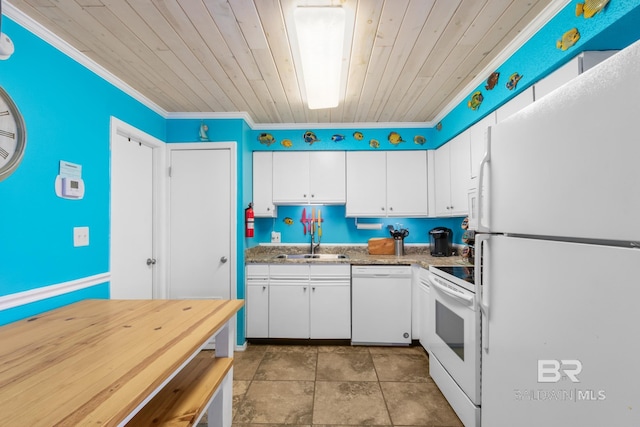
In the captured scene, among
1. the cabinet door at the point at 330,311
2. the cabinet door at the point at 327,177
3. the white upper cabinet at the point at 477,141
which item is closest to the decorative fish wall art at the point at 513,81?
the white upper cabinet at the point at 477,141

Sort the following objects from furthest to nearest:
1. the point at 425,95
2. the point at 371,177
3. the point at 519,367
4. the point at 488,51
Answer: the point at 371,177 < the point at 425,95 < the point at 488,51 < the point at 519,367

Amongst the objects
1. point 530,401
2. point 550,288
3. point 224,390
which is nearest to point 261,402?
point 224,390

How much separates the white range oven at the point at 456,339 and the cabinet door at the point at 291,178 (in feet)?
5.50

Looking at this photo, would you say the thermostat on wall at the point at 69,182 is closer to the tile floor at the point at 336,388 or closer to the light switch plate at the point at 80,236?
the light switch plate at the point at 80,236

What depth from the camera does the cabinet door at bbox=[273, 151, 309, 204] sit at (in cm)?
315

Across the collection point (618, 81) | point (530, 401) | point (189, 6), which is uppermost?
point (189, 6)

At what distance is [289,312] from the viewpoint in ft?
9.17

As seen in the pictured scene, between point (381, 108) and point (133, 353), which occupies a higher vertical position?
point (381, 108)

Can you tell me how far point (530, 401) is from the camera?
97cm

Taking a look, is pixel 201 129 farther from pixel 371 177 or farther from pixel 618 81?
pixel 618 81

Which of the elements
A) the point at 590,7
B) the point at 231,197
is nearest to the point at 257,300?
the point at 231,197

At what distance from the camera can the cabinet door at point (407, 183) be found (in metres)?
3.12

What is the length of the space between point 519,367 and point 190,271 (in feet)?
9.12

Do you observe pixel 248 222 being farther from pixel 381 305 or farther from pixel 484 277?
pixel 484 277
